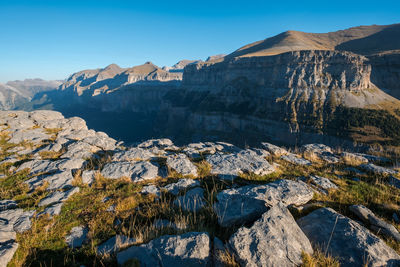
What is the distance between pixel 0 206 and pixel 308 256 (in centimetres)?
814

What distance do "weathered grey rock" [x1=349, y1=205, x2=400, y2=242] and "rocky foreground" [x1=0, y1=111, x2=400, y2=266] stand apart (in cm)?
2

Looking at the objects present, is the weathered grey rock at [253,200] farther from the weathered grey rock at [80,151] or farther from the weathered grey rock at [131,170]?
the weathered grey rock at [80,151]

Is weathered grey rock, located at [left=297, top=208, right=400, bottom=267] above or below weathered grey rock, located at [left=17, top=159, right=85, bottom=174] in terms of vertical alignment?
below

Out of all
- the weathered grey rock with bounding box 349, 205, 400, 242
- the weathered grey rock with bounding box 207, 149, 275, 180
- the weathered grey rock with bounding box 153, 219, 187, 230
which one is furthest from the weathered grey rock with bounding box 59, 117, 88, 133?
the weathered grey rock with bounding box 349, 205, 400, 242

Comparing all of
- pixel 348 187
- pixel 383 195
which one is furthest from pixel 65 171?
pixel 383 195

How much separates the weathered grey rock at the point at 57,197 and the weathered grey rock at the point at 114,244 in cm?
283

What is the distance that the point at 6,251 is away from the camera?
10.7ft

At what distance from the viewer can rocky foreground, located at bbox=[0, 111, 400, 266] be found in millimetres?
3055

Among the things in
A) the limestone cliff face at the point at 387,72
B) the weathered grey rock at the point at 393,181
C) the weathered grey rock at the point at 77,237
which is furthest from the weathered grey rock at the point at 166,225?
the limestone cliff face at the point at 387,72

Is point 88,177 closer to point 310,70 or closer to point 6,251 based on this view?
point 6,251

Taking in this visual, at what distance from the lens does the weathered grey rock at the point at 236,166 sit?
7373 mm

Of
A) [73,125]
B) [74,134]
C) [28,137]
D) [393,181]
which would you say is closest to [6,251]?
[393,181]

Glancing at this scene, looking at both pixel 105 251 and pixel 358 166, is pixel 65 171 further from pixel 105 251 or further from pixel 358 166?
pixel 358 166

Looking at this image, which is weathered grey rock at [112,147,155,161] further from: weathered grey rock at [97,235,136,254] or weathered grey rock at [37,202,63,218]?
weathered grey rock at [97,235,136,254]
